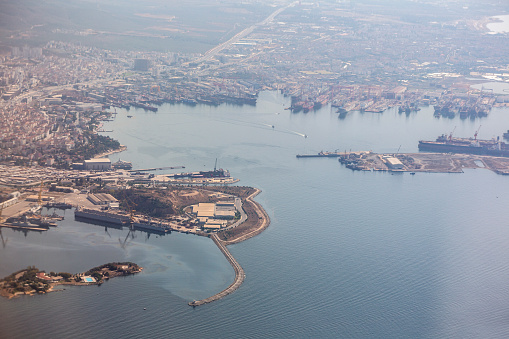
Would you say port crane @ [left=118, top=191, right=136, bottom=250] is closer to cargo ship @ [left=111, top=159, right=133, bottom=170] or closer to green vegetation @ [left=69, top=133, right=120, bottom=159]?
cargo ship @ [left=111, top=159, right=133, bottom=170]

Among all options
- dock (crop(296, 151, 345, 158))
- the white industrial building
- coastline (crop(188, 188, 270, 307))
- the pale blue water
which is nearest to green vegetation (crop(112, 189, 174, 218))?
coastline (crop(188, 188, 270, 307))

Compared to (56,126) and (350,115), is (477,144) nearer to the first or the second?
(350,115)

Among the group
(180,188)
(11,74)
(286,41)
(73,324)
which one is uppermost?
(286,41)

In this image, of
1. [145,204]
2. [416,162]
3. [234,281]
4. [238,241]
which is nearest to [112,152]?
[145,204]

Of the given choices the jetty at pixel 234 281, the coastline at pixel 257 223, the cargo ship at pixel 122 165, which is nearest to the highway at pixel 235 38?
the cargo ship at pixel 122 165

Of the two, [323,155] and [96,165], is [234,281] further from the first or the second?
[323,155]

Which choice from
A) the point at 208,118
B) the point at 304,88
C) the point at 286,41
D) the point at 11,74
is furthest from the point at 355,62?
the point at 11,74
